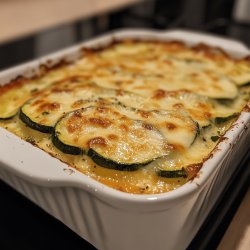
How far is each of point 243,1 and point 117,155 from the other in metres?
3.35

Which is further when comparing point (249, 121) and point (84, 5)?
point (84, 5)

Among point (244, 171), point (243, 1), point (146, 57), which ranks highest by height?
point (146, 57)

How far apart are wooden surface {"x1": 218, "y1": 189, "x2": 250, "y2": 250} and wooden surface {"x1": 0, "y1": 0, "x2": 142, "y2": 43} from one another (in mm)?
1313

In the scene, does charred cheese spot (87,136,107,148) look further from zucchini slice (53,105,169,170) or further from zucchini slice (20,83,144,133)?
zucchini slice (20,83,144,133)

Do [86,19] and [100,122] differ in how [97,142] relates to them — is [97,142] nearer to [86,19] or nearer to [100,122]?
[100,122]

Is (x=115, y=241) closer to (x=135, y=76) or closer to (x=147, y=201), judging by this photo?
(x=147, y=201)

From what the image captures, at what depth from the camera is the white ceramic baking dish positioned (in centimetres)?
67

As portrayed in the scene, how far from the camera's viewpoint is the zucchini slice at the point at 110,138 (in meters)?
0.81

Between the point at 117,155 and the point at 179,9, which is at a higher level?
the point at 117,155

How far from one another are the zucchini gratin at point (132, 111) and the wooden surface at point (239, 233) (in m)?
0.20

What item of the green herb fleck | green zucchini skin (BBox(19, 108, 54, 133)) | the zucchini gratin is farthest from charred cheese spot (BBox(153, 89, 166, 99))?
green zucchini skin (BBox(19, 108, 54, 133))

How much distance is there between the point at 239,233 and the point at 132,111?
0.39 meters

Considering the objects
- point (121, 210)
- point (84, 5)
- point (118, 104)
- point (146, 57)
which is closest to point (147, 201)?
point (121, 210)

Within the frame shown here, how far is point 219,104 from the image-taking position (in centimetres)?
110
